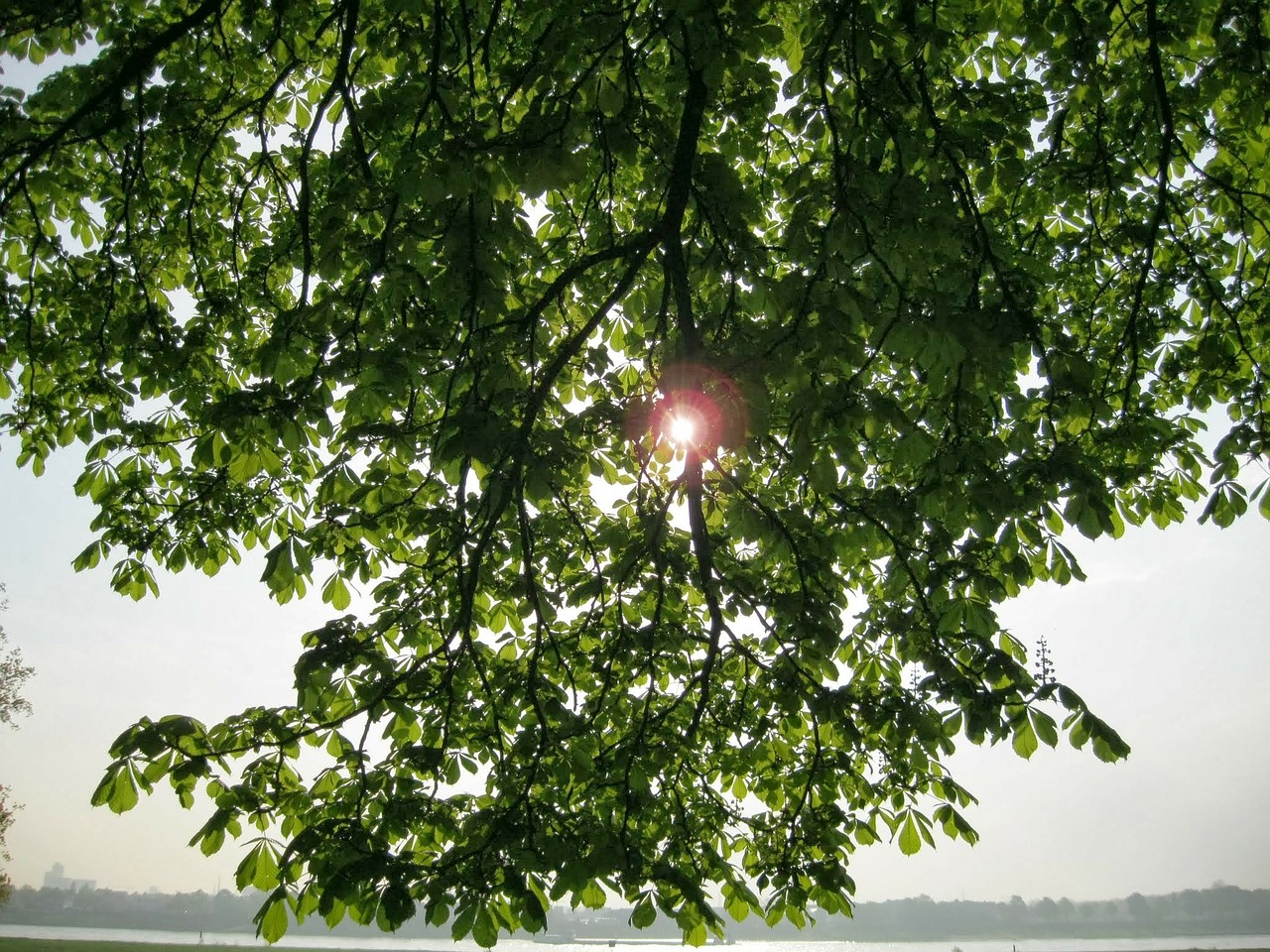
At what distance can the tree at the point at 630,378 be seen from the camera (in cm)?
334

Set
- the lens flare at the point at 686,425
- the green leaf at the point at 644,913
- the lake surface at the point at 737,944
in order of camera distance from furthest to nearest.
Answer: the lake surface at the point at 737,944
the green leaf at the point at 644,913
the lens flare at the point at 686,425

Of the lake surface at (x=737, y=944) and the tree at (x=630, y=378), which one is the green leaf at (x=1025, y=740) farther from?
the lake surface at (x=737, y=944)

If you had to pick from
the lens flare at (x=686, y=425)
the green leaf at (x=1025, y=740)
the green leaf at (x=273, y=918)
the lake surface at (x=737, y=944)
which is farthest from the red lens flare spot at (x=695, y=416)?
the lake surface at (x=737, y=944)

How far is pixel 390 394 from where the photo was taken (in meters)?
3.92

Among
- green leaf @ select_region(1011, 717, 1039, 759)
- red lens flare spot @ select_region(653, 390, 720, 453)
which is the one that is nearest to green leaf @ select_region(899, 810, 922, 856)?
green leaf @ select_region(1011, 717, 1039, 759)

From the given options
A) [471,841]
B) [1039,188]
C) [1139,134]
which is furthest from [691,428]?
[1139,134]

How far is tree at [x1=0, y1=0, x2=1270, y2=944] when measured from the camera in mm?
3338

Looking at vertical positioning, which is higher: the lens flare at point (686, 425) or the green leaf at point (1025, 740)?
the lens flare at point (686, 425)

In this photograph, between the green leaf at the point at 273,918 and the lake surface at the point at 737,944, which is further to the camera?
the lake surface at the point at 737,944

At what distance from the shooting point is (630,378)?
232 inches

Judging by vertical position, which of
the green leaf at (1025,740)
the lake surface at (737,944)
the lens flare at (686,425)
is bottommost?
the lake surface at (737,944)

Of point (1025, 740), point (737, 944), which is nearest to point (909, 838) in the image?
point (1025, 740)

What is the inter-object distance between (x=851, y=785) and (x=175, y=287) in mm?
6203

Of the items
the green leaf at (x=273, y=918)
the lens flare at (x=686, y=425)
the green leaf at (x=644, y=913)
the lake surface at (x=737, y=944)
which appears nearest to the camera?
the green leaf at (x=273, y=918)
